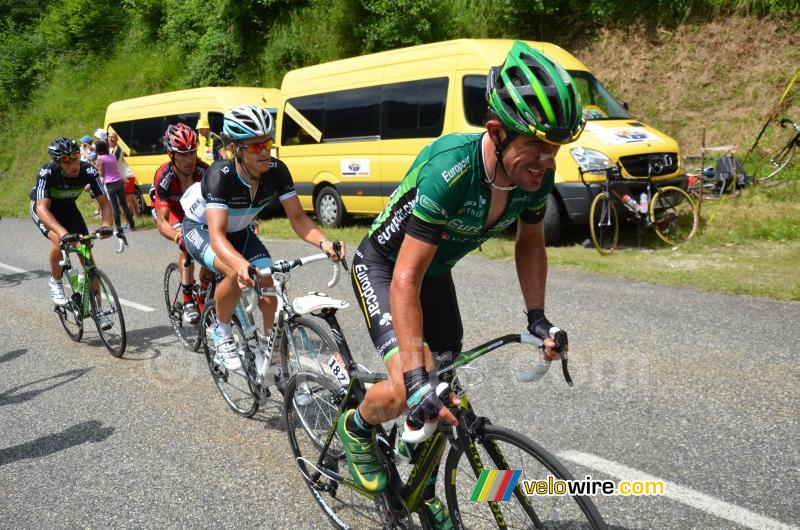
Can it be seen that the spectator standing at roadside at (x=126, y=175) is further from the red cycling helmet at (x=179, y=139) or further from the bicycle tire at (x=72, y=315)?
the red cycling helmet at (x=179, y=139)

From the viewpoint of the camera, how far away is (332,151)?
44.9ft

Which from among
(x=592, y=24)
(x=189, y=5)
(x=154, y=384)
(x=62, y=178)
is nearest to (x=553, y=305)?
(x=154, y=384)

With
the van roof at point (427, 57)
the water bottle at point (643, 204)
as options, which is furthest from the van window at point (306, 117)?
the water bottle at point (643, 204)

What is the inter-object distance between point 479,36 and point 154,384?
14500 mm

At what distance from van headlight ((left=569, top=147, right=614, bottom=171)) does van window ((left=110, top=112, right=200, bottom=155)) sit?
1082 centimetres

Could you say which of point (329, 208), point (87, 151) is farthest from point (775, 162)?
point (87, 151)

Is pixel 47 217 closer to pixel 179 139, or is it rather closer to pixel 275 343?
pixel 179 139

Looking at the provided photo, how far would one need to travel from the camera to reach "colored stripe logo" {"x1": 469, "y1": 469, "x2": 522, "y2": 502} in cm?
255

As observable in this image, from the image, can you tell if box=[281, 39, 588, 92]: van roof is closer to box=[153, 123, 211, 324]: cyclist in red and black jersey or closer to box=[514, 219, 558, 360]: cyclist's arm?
box=[153, 123, 211, 324]: cyclist in red and black jersey

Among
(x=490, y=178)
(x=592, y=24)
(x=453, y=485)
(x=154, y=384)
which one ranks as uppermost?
(x=592, y=24)

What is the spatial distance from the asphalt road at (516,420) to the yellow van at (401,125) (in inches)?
131

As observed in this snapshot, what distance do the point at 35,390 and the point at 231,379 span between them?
1957mm

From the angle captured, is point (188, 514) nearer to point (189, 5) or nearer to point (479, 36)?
point (479, 36)

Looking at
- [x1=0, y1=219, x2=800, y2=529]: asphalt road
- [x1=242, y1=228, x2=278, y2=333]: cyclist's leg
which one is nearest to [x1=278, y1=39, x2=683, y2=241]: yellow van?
[x1=0, y1=219, x2=800, y2=529]: asphalt road
